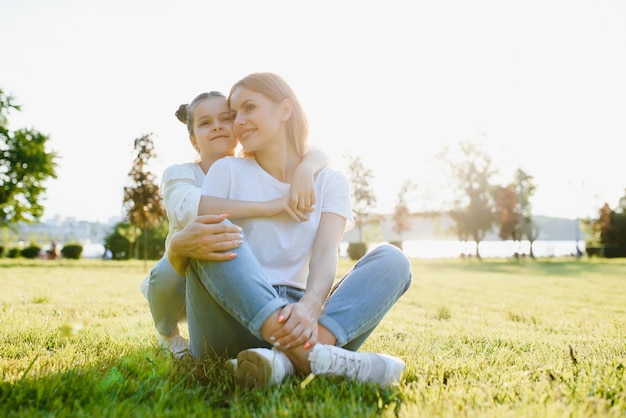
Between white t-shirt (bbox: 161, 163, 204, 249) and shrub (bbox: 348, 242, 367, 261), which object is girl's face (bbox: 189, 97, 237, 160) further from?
shrub (bbox: 348, 242, 367, 261)

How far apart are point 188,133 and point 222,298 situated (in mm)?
1752

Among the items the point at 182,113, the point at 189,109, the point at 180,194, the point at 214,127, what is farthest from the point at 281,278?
the point at 182,113

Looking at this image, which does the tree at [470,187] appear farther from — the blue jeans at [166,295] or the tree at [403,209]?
the blue jeans at [166,295]

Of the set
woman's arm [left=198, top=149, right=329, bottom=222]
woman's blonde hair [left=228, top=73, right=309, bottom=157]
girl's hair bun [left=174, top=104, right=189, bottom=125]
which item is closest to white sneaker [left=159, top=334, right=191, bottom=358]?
woman's arm [left=198, top=149, right=329, bottom=222]

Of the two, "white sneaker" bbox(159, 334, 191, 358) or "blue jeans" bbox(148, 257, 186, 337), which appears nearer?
"blue jeans" bbox(148, 257, 186, 337)

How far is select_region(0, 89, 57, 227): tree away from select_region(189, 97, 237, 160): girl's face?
24.6 metres

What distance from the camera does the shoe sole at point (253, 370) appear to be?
221 centimetres

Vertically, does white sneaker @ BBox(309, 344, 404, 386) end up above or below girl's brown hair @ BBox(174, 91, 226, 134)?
below

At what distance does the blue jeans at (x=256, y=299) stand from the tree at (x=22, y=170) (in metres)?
25.5

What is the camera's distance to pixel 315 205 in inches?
117

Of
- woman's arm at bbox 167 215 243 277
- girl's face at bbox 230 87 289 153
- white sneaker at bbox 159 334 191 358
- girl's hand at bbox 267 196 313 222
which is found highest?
girl's face at bbox 230 87 289 153

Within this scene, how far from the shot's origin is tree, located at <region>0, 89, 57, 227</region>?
24703 mm

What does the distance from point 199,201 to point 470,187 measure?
45018 mm

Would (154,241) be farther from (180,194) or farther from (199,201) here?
(199,201)
